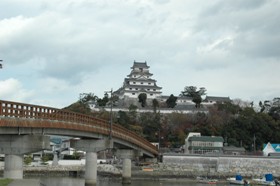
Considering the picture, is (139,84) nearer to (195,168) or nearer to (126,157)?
(195,168)

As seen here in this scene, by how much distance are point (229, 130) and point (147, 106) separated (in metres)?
34.3

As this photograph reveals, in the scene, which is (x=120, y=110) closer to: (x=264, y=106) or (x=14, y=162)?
(x=264, y=106)

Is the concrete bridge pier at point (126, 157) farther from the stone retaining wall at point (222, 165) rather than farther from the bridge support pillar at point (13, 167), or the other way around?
the bridge support pillar at point (13, 167)

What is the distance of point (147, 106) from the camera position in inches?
4934

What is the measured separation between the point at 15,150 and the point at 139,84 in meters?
111

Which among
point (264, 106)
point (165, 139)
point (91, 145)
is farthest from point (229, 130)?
point (91, 145)

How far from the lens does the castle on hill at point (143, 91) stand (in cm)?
13100

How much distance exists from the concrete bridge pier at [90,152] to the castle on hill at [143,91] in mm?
81514

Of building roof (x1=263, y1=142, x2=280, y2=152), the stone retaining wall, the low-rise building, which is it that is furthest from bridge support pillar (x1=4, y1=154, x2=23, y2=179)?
building roof (x1=263, y1=142, x2=280, y2=152)

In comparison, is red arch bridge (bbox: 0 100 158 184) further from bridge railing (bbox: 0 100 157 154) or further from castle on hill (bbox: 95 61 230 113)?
castle on hill (bbox: 95 61 230 113)

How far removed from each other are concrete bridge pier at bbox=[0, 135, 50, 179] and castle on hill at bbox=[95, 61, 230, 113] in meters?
97.0

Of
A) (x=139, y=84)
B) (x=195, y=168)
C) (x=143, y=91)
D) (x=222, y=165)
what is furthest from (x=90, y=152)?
(x=139, y=84)

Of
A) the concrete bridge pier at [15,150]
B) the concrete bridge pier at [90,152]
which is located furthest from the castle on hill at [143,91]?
the concrete bridge pier at [15,150]

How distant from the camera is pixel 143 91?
133625 millimetres
